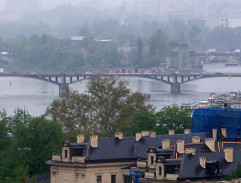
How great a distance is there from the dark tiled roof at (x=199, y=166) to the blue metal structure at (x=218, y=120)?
3277 mm

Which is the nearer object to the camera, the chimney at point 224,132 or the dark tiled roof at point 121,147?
the dark tiled roof at point 121,147

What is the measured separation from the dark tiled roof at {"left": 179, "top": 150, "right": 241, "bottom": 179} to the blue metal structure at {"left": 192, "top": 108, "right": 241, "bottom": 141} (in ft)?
10.8

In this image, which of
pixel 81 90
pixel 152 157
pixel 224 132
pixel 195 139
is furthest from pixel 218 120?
pixel 81 90

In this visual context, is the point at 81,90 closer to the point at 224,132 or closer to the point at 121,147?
the point at 224,132

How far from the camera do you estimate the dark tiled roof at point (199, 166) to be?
24.6 metres

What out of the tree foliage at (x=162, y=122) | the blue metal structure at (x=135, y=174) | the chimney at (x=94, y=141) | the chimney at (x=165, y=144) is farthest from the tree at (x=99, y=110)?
the blue metal structure at (x=135, y=174)

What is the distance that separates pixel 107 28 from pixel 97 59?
53589mm

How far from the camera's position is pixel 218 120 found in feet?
99.8

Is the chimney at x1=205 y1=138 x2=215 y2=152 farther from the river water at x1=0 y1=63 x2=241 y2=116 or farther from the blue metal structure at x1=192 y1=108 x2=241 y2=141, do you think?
the river water at x1=0 y1=63 x2=241 y2=116

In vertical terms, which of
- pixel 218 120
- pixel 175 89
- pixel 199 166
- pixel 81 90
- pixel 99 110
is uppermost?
pixel 175 89

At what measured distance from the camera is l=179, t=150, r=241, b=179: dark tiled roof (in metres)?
24.6

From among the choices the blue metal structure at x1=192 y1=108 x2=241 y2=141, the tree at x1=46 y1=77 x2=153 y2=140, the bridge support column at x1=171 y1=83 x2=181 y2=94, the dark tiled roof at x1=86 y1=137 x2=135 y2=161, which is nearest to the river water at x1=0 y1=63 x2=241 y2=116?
the bridge support column at x1=171 y1=83 x2=181 y2=94

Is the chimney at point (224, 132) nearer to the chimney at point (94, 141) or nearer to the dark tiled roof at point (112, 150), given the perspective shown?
the dark tiled roof at point (112, 150)

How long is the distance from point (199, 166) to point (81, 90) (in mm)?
60999
